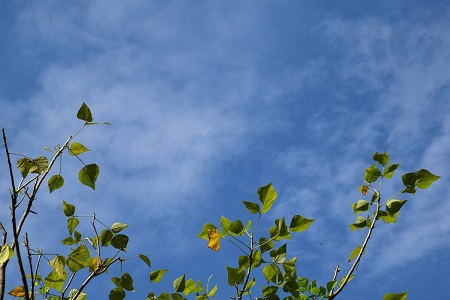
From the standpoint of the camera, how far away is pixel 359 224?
2535mm

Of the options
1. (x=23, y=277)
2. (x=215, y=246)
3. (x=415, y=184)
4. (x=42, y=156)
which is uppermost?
(x=42, y=156)

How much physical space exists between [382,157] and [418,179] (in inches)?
7.8

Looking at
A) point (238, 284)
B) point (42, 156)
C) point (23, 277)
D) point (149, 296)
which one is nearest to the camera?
point (23, 277)

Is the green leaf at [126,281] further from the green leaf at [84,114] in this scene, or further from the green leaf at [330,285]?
the green leaf at [330,285]

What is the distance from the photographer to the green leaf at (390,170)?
250 centimetres

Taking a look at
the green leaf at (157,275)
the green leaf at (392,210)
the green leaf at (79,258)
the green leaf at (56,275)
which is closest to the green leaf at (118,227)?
the green leaf at (79,258)

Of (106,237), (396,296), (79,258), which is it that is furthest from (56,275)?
(396,296)

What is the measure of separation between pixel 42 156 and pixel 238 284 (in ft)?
3.52

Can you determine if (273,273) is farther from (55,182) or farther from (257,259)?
(55,182)

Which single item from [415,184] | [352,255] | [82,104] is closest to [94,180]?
[82,104]

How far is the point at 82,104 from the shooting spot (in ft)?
7.48

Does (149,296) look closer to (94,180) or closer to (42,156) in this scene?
(94,180)

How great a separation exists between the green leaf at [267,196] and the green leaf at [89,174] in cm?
74

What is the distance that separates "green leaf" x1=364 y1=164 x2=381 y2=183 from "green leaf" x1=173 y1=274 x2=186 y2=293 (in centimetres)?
105
